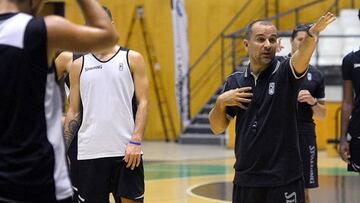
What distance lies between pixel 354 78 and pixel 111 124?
2.32 metres

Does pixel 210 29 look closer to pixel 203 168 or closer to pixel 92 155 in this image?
pixel 203 168

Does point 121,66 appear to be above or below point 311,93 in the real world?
above

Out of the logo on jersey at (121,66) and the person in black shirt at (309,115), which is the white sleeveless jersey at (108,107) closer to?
the logo on jersey at (121,66)

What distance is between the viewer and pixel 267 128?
5.44 m

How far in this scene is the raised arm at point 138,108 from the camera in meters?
6.32

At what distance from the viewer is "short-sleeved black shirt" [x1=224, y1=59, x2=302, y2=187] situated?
17.8 feet

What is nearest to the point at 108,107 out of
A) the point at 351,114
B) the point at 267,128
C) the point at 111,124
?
the point at 111,124

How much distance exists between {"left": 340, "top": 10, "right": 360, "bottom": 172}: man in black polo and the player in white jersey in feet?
6.39

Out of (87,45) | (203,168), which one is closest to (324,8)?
(203,168)

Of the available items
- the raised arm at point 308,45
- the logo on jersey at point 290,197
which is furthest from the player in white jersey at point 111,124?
the raised arm at point 308,45

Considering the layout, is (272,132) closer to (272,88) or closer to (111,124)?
(272,88)

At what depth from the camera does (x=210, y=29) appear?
22641 mm

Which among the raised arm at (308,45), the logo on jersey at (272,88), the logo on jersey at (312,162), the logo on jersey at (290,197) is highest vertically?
the raised arm at (308,45)

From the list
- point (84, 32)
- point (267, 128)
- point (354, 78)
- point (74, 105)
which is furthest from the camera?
point (354, 78)
